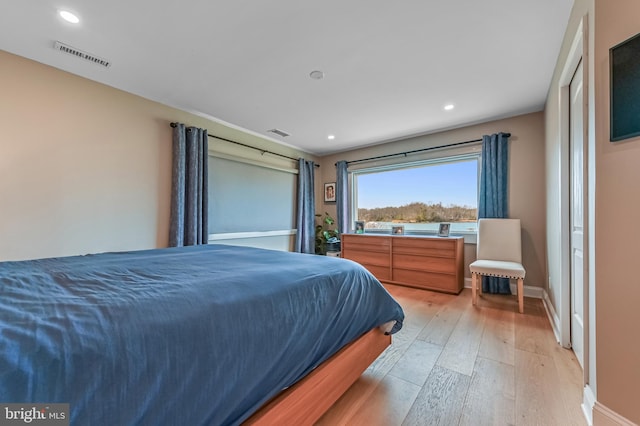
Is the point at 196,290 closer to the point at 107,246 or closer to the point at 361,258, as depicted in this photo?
the point at 107,246

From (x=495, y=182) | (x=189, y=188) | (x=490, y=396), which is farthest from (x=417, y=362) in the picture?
(x=189, y=188)

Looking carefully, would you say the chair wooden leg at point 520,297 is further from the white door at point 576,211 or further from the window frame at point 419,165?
the window frame at point 419,165

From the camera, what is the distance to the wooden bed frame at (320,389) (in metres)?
0.99

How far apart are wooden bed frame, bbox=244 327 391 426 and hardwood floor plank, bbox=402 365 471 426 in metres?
0.33

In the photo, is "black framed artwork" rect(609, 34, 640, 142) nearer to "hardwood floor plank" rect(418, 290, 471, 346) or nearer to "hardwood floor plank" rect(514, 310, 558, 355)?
"hardwood floor plank" rect(514, 310, 558, 355)

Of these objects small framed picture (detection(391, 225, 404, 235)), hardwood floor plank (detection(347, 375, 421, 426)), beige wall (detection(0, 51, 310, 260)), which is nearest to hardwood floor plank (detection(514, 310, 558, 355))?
hardwood floor plank (detection(347, 375, 421, 426))

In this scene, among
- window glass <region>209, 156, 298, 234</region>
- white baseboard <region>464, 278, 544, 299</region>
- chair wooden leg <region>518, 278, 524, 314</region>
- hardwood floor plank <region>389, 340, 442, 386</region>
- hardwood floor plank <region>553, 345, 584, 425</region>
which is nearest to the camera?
hardwood floor plank <region>553, 345, 584, 425</region>

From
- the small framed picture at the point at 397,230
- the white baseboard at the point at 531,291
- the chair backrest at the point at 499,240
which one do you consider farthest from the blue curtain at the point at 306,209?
the white baseboard at the point at 531,291

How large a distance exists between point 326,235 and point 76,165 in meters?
3.58

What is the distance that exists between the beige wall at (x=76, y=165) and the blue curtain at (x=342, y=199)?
284cm

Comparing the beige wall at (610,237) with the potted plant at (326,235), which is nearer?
the beige wall at (610,237)

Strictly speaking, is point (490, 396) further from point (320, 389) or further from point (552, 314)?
point (552, 314)

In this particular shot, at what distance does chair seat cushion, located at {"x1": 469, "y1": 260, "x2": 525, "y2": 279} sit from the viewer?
2713mm

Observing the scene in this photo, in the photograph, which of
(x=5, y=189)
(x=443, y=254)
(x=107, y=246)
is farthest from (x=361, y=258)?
(x=5, y=189)
